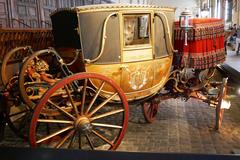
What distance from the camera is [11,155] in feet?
5.24

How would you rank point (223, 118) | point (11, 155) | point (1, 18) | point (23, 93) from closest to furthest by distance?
point (11, 155) < point (23, 93) < point (223, 118) < point (1, 18)

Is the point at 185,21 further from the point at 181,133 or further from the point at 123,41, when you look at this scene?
the point at 181,133

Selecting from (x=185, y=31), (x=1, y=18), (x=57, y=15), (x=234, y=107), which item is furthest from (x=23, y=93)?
(x=1, y=18)

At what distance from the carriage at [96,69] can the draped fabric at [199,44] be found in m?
0.22

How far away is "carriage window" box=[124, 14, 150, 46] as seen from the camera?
140 inches

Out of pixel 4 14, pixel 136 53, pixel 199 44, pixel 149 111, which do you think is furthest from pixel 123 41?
pixel 4 14

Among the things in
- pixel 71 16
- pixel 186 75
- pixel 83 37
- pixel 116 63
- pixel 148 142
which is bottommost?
pixel 148 142

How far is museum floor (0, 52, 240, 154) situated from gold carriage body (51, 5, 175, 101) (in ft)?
2.29

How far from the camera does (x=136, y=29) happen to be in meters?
3.66

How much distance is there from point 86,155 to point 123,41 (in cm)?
216

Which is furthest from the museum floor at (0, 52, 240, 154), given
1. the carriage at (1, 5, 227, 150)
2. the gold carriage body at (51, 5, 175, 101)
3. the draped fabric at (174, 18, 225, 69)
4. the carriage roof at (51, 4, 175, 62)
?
the carriage roof at (51, 4, 175, 62)

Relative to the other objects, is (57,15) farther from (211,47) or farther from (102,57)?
(211,47)

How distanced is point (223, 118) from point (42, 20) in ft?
22.9

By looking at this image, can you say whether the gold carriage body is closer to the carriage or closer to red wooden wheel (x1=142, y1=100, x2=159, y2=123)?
the carriage
